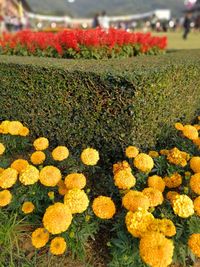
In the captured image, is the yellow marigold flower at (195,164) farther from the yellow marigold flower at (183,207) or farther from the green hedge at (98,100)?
the green hedge at (98,100)

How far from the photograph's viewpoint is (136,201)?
2.34 m

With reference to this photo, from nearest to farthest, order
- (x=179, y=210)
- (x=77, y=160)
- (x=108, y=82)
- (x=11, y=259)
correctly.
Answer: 1. (x=179, y=210)
2. (x=11, y=259)
3. (x=108, y=82)
4. (x=77, y=160)

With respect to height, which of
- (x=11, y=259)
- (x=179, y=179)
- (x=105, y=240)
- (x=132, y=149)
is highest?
(x=132, y=149)

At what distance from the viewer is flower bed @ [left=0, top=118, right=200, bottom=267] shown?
86.6 inches

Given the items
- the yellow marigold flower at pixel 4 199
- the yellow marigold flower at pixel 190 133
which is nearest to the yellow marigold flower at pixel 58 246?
A: the yellow marigold flower at pixel 4 199

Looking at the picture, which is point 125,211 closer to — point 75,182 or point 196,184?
point 75,182

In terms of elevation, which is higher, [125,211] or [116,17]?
[125,211]

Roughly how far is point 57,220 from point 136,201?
608mm

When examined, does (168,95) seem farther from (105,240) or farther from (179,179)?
(105,240)

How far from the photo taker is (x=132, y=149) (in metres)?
2.94

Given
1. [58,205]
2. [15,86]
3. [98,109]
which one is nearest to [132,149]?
[98,109]

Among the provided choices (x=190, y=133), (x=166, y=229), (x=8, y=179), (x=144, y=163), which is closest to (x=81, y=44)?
(x=190, y=133)

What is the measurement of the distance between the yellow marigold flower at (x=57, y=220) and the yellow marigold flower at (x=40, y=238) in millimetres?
193

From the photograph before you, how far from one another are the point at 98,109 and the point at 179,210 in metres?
1.54
